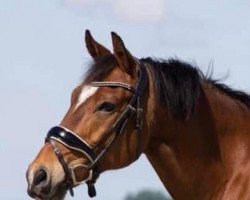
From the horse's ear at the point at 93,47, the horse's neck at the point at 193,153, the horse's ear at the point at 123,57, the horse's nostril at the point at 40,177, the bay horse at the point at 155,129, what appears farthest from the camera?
the horse's ear at the point at 93,47

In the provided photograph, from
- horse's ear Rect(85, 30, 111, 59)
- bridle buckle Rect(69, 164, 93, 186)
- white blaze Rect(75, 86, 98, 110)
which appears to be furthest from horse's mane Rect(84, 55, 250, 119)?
bridle buckle Rect(69, 164, 93, 186)

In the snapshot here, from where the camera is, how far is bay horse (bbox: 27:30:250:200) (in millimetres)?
7961

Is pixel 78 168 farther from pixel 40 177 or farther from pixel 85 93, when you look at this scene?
pixel 85 93

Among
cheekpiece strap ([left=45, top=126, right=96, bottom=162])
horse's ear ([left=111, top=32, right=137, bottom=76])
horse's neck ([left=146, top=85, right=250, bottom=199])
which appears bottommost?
horse's neck ([left=146, top=85, right=250, bottom=199])

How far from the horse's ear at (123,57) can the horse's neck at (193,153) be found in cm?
49

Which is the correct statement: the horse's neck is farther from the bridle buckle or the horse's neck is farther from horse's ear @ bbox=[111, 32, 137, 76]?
the bridle buckle

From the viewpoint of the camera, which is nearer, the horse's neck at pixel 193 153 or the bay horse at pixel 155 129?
the bay horse at pixel 155 129

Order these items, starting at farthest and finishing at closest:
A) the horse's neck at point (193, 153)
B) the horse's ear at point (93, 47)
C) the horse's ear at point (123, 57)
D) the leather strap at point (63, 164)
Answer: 1. the horse's ear at point (93, 47)
2. the horse's neck at point (193, 153)
3. the horse's ear at point (123, 57)
4. the leather strap at point (63, 164)

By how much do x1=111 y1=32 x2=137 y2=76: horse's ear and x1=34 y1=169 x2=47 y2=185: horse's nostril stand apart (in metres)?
1.31

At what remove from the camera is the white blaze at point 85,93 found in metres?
8.02

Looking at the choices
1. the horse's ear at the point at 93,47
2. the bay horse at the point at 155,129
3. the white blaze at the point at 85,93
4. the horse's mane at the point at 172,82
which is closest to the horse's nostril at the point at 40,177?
the bay horse at the point at 155,129

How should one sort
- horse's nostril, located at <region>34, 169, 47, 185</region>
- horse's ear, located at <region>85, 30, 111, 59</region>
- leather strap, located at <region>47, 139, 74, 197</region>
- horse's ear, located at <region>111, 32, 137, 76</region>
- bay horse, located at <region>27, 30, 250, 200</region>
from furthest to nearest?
1. horse's ear, located at <region>85, 30, 111, 59</region>
2. horse's ear, located at <region>111, 32, 137, 76</region>
3. bay horse, located at <region>27, 30, 250, 200</region>
4. leather strap, located at <region>47, 139, 74, 197</region>
5. horse's nostril, located at <region>34, 169, 47, 185</region>

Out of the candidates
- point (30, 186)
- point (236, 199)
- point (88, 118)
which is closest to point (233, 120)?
point (236, 199)

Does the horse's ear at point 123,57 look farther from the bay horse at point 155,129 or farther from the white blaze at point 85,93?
the white blaze at point 85,93
